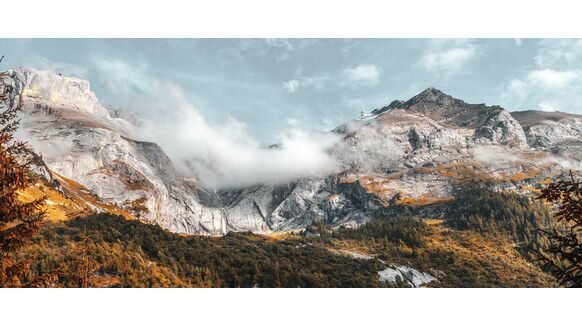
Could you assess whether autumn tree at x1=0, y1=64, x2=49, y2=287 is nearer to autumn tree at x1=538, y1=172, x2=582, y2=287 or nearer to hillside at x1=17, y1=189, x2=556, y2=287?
autumn tree at x1=538, y1=172, x2=582, y2=287

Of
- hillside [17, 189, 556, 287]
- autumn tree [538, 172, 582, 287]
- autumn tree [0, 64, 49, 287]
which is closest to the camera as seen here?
autumn tree [538, 172, 582, 287]

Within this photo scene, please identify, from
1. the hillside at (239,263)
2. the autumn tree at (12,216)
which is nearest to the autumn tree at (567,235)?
the autumn tree at (12,216)

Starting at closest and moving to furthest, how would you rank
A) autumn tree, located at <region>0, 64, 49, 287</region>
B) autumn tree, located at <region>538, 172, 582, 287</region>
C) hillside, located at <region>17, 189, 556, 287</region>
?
autumn tree, located at <region>538, 172, 582, 287</region> < autumn tree, located at <region>0, 64, 49, 287</region> < hillside, located at <region>17, 189, 556, 287</region>

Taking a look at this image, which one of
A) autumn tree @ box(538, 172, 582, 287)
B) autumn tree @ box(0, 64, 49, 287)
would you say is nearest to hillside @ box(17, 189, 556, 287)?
autumn tree @ box(0, 64, 49, 287)

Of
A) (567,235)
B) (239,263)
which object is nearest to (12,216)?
(567,235)

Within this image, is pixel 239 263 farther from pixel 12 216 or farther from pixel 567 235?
pixel 567 235

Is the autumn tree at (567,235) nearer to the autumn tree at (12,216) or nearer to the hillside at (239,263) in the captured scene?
the autumn tree at (12,216)

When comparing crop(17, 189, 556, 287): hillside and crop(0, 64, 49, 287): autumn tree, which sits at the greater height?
crop(0, 64, 49, 287): autumn tree

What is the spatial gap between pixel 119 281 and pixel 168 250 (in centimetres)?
4188

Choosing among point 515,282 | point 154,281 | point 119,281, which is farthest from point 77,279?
point 515,282

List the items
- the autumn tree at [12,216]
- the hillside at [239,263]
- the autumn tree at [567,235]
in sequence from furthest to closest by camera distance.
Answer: the hillside at [239,263] < the autumn tree at [12,216] < the autumn tree at [567,235]

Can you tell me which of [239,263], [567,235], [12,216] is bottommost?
[239,263]

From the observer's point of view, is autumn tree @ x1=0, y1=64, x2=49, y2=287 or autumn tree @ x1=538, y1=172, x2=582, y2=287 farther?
autumn tree @ x1=0, y1=64, x2=49, y2=287
